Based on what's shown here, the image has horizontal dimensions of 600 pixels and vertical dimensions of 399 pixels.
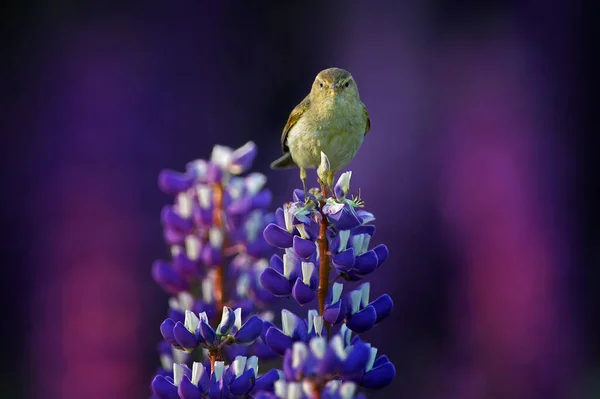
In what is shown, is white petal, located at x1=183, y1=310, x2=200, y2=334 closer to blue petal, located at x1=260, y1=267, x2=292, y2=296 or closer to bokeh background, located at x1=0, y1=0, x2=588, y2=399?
blue petal, located at x1=260, y1=267, x2=292, y2=296

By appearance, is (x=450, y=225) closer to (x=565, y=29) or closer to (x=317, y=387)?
(x=565, y=29)

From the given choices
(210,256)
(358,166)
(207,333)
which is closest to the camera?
(207,333)

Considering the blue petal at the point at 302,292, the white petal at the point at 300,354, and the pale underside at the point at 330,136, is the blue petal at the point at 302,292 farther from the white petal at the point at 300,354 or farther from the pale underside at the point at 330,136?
the pale underside at the point at 330,136

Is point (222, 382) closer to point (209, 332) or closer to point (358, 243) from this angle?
point (209, 332)

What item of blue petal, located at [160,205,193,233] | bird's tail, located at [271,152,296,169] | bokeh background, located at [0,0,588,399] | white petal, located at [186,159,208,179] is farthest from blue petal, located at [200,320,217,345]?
bokeh background, located at [0,0,588,399]

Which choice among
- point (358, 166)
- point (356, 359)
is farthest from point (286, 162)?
point (358, 166)

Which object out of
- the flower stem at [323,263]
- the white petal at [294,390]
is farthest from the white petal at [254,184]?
the white petal at [294,390]
